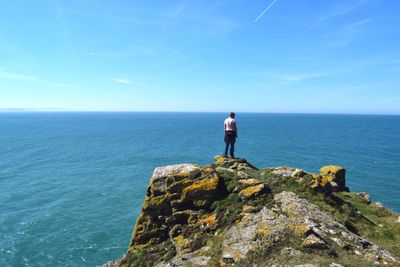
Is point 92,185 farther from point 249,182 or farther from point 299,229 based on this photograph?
point 299,229

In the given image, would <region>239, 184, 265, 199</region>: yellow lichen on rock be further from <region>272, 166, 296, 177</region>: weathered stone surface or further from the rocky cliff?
<region>272, 166, 296, 177</region>: weathered stone surface

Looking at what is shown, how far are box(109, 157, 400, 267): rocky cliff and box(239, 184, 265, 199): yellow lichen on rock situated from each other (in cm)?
6

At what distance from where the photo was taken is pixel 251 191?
60.0 ft

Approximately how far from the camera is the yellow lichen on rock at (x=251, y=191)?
59.5 feet

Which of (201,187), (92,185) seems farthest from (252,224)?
(92,185)

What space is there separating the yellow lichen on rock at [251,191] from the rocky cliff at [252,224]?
0.06 metres

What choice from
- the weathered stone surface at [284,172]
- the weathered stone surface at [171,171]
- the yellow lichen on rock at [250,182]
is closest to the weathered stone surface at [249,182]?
the yellow lichen on rock at [250,182]

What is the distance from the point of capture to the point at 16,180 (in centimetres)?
6141

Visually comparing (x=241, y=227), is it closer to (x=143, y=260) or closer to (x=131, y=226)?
(x=143, y=260)

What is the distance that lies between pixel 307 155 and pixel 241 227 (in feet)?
274

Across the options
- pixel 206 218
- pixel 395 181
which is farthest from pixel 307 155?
pixel 206 218

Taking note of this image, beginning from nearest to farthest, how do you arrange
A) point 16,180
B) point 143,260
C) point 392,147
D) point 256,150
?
point 143,260 < point 16,180 < point 256,150 < point 392,147

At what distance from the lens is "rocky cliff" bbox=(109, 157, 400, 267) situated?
13336 mm

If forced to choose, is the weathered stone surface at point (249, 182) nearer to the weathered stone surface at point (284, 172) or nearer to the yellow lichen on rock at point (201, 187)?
the yellow lichen on rock at point (201, 187)
